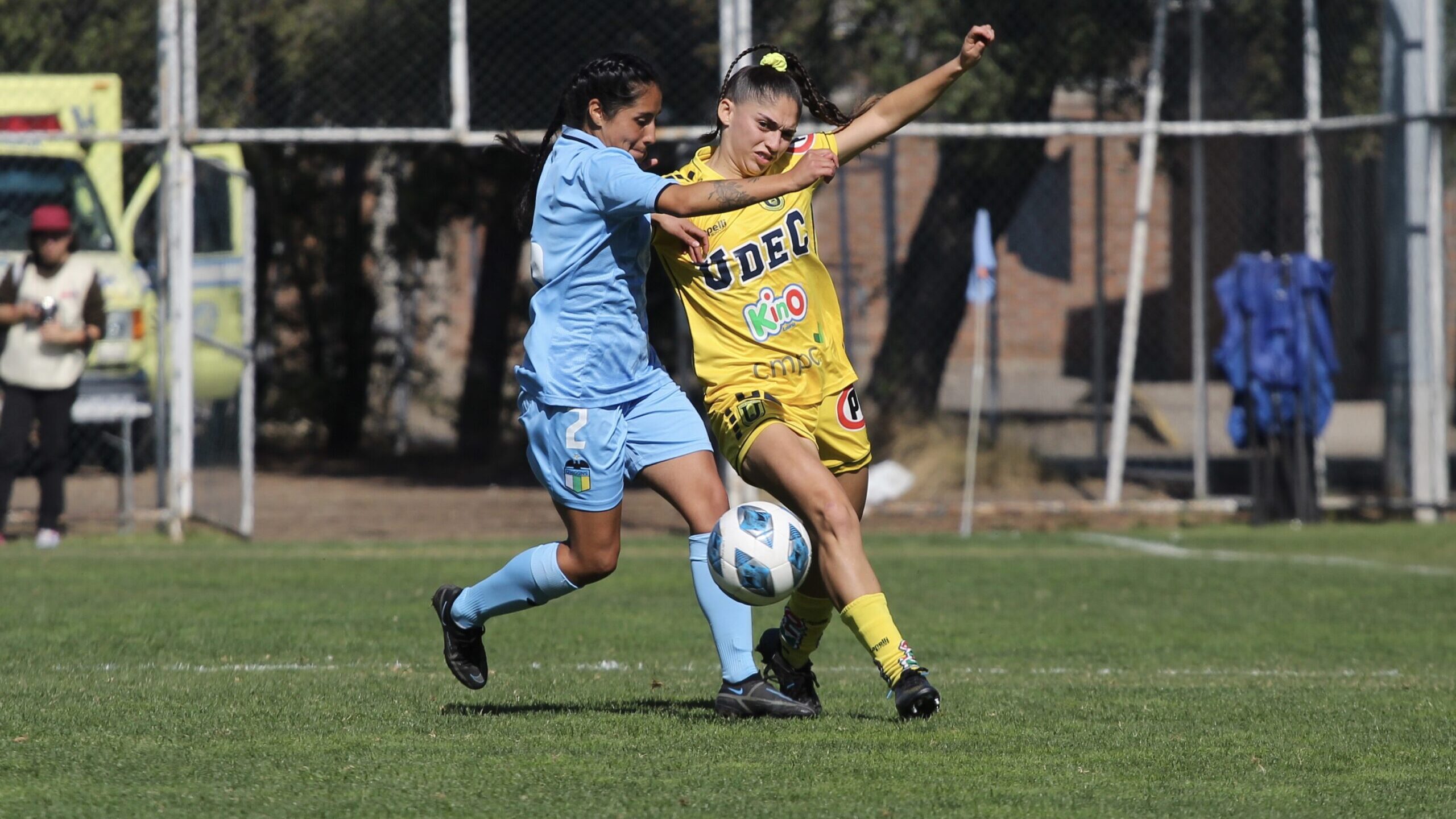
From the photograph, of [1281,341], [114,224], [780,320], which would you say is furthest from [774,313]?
[114,224]

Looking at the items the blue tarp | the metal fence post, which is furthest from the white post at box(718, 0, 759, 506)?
the metal fence post

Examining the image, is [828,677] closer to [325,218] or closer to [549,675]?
[549,675]

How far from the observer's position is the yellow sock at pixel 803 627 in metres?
5.95

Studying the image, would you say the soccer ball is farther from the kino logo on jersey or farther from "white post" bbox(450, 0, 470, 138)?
"white post" bbox(450, 0, 470, 138)

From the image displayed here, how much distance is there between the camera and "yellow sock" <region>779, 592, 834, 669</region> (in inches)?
234

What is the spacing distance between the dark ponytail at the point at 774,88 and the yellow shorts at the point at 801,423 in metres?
0.95

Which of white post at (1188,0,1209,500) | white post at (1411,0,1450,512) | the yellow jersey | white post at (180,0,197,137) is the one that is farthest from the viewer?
white post at (1188,0,1209,500)

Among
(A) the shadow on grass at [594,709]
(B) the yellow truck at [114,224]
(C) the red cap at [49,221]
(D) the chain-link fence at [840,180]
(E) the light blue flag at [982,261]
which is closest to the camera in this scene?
(A) the shadow on grass at [594,709]

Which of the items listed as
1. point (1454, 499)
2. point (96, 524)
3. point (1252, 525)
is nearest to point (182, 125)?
point (96, 524)

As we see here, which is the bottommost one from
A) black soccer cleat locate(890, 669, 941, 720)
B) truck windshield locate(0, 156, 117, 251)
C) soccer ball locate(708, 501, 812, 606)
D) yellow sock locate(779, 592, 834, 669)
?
black soccer cleat locate(890, 669, 941, 720)

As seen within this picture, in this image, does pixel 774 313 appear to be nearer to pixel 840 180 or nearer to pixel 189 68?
pixel 189 68

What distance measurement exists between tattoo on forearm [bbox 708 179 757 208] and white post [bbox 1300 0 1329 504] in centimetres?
1065

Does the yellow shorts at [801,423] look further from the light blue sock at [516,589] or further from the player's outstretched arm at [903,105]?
the player's outstretched arm at [903,105]

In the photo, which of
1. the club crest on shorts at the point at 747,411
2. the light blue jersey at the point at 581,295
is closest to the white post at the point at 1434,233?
the club crest on shorts at the point at 747,411
